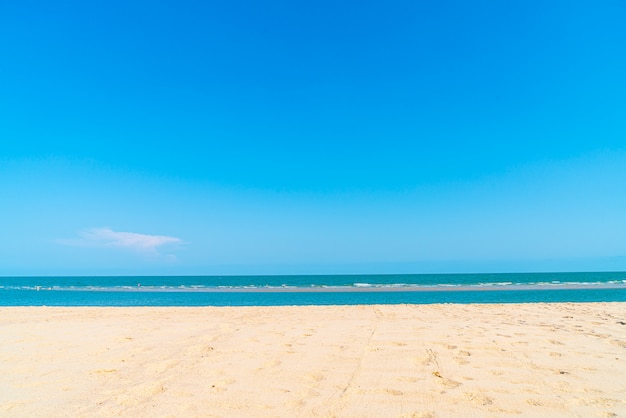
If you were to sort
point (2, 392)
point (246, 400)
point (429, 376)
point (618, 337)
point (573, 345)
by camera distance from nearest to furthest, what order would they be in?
1. point (246, 400)
2. point (2, 392)
3. point (429, 376)
4. point (573, 345)
5. point (618, 337)

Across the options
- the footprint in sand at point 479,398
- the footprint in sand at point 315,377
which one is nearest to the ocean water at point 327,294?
the footprint in sand at point 315,377

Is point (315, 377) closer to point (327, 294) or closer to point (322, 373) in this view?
point (322, 373)

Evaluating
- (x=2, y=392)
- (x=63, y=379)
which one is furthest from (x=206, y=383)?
(x=2, y=392)

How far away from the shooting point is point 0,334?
8.21 m

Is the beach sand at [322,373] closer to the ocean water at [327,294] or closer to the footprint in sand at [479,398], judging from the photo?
the footprint in sand at [479,398]

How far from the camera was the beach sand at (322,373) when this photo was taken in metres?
3.79

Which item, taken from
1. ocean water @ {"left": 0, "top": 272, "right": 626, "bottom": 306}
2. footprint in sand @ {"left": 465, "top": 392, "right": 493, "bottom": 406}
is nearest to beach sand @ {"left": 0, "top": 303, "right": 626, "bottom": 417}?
footprint in sand @ {"left": 465, "top": 392, "right": 493, "bottom": 406}

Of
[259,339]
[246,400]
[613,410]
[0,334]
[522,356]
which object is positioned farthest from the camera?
[0,334]

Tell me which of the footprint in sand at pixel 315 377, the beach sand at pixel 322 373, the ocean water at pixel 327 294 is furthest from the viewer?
the ocean water at pixel 327 294

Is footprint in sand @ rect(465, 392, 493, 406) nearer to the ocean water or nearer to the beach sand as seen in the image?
the beach sand

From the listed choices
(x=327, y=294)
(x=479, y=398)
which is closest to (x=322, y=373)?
(x=479, y=398)

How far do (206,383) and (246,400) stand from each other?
85cm

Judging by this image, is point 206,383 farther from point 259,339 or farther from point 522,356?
point 522,356

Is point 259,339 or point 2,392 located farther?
point 259,339
